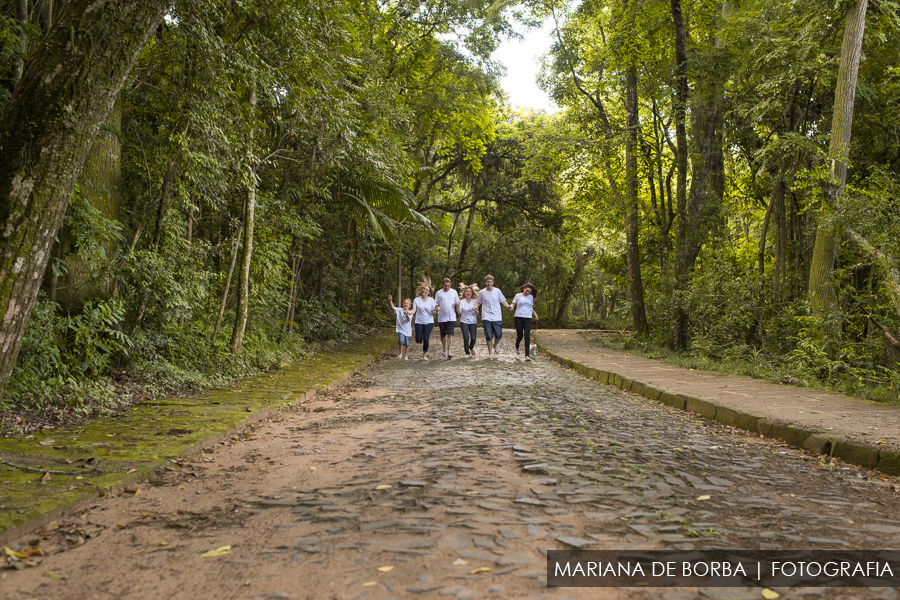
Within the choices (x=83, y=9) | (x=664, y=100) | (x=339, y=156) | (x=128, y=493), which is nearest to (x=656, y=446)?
(x=128, y=493)

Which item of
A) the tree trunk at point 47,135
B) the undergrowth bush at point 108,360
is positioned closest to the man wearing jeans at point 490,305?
the undergrowth bush at point 108,360

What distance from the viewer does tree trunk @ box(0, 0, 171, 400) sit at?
4285mm

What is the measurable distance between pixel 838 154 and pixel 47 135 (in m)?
10.2

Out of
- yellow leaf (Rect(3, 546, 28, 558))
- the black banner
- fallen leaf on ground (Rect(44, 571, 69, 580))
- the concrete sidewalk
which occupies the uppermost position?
the concrete sidewalk

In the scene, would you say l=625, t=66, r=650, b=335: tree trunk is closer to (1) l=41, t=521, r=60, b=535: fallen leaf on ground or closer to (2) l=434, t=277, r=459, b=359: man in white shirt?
(2) l=434, t=277, r=459, b=359: man in white shirt

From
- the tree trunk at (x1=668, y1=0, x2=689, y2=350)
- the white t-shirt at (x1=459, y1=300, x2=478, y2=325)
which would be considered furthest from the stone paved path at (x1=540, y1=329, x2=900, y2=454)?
the white t-shirt at (x1=459, y1=300, x2=478, y2=325)

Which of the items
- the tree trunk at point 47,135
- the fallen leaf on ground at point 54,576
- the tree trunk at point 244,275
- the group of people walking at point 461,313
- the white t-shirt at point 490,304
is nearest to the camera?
the fallen leaf on ground at point 54,576

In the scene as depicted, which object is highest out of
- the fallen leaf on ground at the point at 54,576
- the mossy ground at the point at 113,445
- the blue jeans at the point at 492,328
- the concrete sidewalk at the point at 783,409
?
the blue jeans at the point at 492,328

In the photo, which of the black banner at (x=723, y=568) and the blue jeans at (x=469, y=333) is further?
the blue jeans at (x=469, y=333)

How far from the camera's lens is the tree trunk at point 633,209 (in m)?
17.1

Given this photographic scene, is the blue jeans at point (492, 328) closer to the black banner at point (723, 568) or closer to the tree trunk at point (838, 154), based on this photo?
the tree trunk at point (838, 154)

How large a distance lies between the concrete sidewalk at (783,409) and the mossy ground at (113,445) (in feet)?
16.6

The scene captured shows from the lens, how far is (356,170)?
1324cm

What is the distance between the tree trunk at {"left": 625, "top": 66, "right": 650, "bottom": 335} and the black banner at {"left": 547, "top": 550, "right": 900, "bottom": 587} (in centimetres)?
1504
